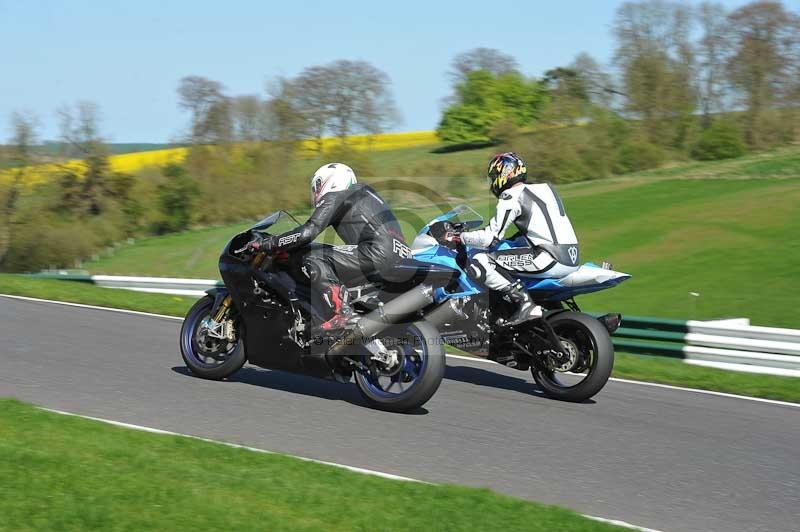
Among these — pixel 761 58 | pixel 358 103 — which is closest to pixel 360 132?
pixel 358 103

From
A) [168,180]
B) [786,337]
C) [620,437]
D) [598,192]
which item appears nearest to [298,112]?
[168,180]

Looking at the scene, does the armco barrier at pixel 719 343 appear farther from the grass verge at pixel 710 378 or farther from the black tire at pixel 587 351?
the black tire at pixel 587 351

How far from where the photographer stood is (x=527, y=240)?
879cm

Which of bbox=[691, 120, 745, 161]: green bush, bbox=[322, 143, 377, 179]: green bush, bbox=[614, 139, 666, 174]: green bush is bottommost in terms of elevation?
bbox=[322, 143, 377, 179]: green bush

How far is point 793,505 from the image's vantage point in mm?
5789

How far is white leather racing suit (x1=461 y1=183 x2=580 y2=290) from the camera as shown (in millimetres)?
8562

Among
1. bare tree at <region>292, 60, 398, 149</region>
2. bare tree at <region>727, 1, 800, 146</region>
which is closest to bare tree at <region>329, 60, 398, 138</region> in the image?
bare tree at <region>292, 60, 398, 149</region>

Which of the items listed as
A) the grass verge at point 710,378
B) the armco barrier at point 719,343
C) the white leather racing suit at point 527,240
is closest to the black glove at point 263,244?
the white leather racing suit at point 527,240

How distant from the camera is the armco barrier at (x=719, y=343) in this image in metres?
10.9

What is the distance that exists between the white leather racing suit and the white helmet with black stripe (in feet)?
4.22

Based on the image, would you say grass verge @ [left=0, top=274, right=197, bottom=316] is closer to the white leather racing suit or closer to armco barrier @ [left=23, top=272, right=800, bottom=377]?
armco barrier @ [left=23, top=272, right=800, bottom=377]

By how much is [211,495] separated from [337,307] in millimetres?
2921

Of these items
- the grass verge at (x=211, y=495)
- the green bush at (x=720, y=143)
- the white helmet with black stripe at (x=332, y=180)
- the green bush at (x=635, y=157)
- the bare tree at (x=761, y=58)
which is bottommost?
the grass verge at (x=211, y=495)

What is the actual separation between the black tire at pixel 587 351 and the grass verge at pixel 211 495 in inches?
119
